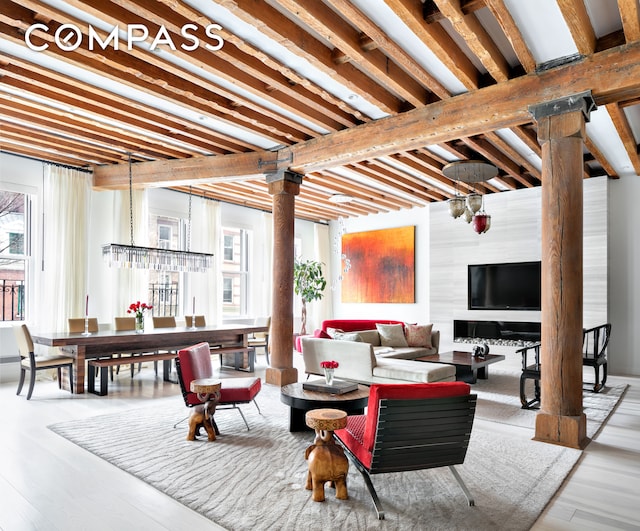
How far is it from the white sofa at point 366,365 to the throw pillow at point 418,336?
1.12m

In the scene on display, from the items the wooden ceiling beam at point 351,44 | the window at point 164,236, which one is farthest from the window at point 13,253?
the wooden ceiling beam at point 351,44

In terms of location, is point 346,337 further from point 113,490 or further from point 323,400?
point 113,490

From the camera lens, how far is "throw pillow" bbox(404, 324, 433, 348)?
7445 mm

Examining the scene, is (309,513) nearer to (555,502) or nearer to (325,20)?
(555,502)

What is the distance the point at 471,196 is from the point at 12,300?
6520 mm

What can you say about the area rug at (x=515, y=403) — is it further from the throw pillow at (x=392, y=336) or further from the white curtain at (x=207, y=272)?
the white curtain at (x=207, y=272)

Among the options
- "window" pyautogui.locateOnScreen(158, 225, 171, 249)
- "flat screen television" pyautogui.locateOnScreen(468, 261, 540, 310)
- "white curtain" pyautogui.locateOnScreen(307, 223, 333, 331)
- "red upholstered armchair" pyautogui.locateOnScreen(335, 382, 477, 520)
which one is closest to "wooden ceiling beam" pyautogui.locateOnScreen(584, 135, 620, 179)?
"flat screen television" pyautogui.locateOnScreen(468, 261, 540, 310)

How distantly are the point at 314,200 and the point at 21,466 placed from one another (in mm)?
7051

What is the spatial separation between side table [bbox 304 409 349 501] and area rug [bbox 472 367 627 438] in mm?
2448

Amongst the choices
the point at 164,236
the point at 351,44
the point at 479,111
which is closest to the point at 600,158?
the point at 479,111

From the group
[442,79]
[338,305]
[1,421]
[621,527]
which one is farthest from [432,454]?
[338,305]

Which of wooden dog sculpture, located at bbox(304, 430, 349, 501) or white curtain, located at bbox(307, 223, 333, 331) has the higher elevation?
white curtain, located at bbox(307, 223, 333, 331)

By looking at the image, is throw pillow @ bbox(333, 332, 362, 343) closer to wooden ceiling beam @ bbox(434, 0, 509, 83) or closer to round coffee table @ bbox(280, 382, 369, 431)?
round coffee table @ bbox(280, 382, 369, 431)

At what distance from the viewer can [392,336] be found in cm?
739
